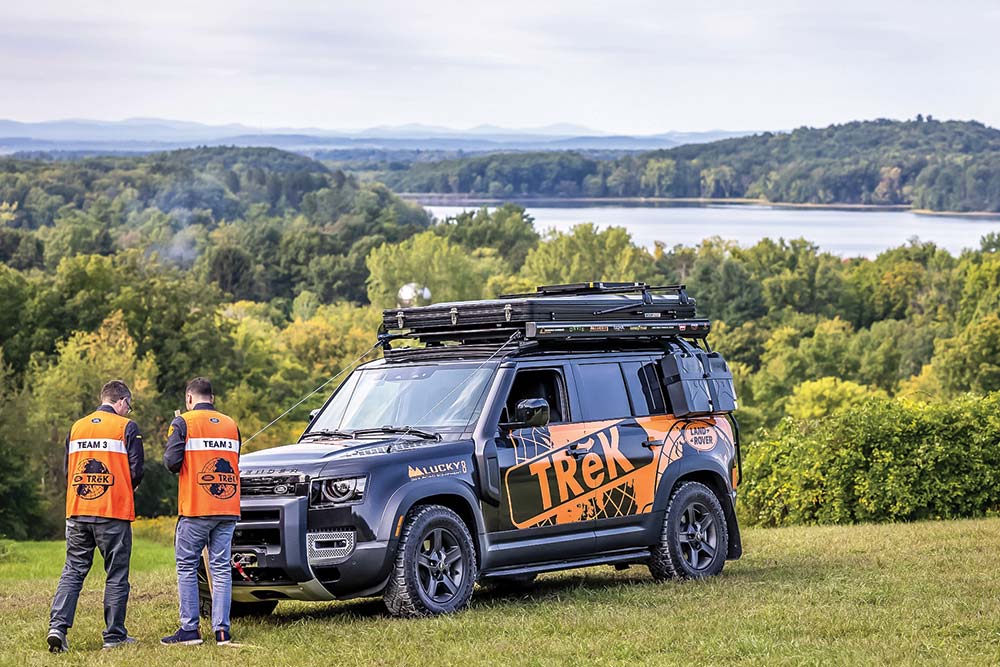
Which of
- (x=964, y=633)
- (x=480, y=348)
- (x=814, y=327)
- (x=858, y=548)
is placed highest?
(x=480, y=348)

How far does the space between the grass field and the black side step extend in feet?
0.76

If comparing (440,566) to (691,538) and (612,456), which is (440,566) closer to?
(612,456)

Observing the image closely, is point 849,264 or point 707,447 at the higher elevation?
point 707,447

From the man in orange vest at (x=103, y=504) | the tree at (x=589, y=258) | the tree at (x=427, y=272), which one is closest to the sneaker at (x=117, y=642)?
the man in orange vest at (x=103, y=504)

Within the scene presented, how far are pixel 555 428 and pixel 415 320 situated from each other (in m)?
1.68

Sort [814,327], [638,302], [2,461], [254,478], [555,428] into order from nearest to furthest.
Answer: [254,478]
[555,428]
[638,302]
[2,461]
[814,327]

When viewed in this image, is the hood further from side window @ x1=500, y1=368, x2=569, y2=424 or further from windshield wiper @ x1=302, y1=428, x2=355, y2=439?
side window @ x1=500, y1=368, x2=569, y2=424

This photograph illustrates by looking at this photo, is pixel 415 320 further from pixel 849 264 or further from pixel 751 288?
pixel 849 264

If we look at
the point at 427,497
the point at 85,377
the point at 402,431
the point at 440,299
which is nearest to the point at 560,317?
the point at 402,431

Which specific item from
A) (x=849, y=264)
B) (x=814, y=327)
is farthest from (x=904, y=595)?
(x=849, y=264)

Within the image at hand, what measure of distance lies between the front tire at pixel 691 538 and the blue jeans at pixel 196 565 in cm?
424

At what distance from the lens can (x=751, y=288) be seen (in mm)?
135125

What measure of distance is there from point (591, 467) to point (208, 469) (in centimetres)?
359

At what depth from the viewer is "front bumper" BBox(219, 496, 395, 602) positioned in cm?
1123
